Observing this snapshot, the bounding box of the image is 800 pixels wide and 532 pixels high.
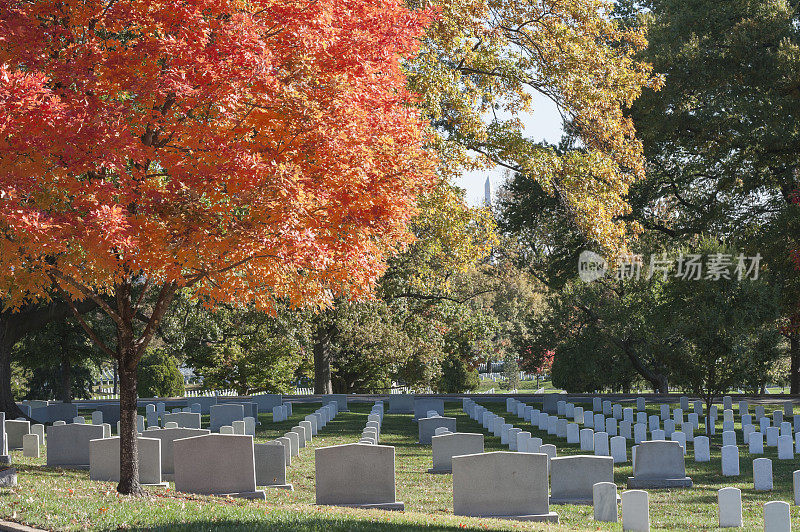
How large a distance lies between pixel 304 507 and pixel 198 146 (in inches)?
194

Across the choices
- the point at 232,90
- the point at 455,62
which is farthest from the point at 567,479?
the point at 455,62

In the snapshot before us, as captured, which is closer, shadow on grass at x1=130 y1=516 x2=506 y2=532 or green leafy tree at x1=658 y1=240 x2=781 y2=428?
shadow on grass at x1=130 y1=516 x2=506 y2=532

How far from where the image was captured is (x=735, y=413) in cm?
2564

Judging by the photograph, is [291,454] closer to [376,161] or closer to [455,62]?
[376,161]

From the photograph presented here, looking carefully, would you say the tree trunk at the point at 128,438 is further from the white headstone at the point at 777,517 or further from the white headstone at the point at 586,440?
the white headstone at the point at 586,440

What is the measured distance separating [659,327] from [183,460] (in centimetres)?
1279

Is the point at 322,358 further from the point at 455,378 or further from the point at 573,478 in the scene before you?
the point at 573,478

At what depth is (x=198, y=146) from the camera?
1030 cm

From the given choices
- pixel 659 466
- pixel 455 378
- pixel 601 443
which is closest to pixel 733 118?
pixel 601 443

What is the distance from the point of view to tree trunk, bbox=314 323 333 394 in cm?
3272

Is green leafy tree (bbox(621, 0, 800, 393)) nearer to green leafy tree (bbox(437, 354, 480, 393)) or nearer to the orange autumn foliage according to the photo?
green leafy tree (bbox(437, 354, 480, 393))

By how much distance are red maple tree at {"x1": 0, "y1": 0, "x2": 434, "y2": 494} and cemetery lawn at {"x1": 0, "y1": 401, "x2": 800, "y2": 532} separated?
138 cm

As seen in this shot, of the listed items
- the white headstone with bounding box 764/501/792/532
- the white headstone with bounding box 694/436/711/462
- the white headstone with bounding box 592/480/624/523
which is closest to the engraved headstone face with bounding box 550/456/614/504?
A: the white headstone with bounding box 592/480/624/523

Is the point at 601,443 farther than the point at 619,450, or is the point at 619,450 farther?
the point at 601,443
